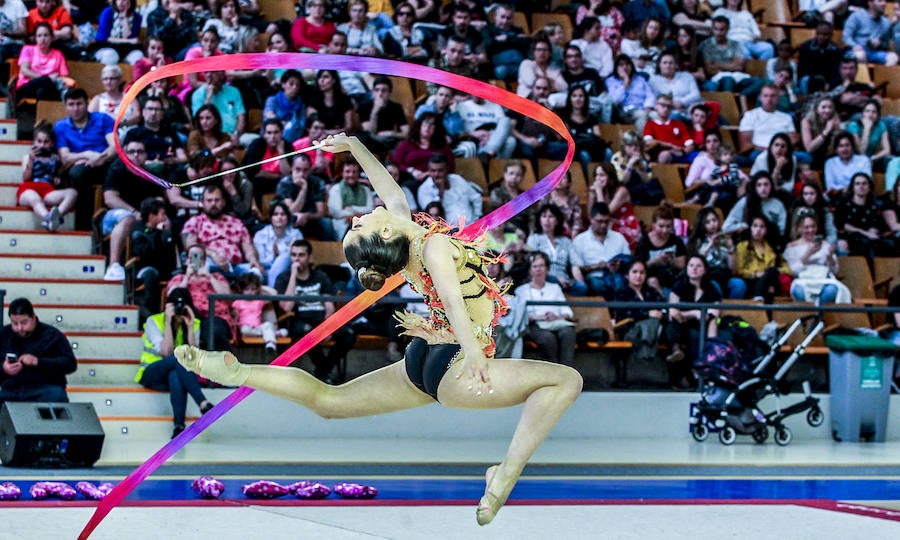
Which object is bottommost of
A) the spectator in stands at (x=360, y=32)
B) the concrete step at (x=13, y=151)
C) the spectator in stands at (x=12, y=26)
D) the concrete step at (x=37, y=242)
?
the concrete step at (x=37, y=242)

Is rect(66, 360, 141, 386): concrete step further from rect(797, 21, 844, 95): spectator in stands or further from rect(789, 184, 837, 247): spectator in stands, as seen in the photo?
rect(797, 21, 844, 95): spectator in stands

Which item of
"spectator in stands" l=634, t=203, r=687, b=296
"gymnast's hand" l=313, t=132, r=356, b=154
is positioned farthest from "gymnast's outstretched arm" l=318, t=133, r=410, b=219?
"spectator in stands" l=634, t=203, r=687, b=296

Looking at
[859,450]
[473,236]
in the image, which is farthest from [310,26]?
[473,236]

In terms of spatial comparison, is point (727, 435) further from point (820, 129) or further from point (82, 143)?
point (82, 143)

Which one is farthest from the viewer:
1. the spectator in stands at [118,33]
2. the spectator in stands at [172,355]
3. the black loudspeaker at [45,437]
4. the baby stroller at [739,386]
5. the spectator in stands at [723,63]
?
the spectator in stands at [723,63]

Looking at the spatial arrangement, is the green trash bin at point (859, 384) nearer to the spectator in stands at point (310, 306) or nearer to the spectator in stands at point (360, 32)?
the spectator in stands at point (310, 306)

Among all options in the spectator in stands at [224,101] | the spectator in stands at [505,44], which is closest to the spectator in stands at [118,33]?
the spectator in stands at [224,101]

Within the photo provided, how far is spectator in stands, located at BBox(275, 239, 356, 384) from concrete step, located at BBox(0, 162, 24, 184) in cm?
247

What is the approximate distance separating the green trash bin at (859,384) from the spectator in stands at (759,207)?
1.33 m

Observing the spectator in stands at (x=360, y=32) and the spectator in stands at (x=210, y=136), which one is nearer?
the spectator in stands at (x=210, y=136)

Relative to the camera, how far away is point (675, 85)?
12414 mm

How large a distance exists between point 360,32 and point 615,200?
8.81 ft

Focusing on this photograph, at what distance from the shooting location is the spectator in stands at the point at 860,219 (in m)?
11.5

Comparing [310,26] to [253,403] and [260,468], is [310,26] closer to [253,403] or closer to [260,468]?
[253,403]
